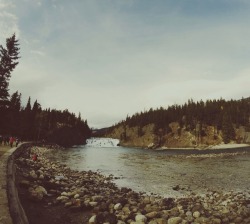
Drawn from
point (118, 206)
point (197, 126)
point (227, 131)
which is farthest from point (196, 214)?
point (197, 126)

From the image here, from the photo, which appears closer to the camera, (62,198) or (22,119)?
(62,198)

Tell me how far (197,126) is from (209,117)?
358 inches

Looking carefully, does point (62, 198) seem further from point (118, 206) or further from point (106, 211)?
point (118, 206)

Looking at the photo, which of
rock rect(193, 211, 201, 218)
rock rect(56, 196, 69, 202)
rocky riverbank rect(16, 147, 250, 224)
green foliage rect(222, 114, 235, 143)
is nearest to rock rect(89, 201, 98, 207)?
rocky riverbank rect(16, 147, 250, 224)

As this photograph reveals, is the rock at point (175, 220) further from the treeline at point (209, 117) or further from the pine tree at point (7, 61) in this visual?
the treeline at point (209, 117)

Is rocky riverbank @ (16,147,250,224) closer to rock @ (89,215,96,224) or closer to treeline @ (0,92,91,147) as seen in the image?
rock @ (89,215,96,224)

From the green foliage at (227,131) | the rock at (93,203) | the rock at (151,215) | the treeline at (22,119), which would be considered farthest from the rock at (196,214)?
the green foliage at (227,131)

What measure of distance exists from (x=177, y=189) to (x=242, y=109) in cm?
15309

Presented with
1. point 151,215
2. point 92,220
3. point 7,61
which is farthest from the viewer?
point 7,61

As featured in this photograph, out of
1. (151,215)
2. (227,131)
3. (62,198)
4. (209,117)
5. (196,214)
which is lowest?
(196,214)

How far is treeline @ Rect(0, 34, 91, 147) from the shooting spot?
54.2 m

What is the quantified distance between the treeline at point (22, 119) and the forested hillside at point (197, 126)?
143 ft

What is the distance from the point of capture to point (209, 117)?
553ft

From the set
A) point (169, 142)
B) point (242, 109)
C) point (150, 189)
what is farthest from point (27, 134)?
point (242, 109)
